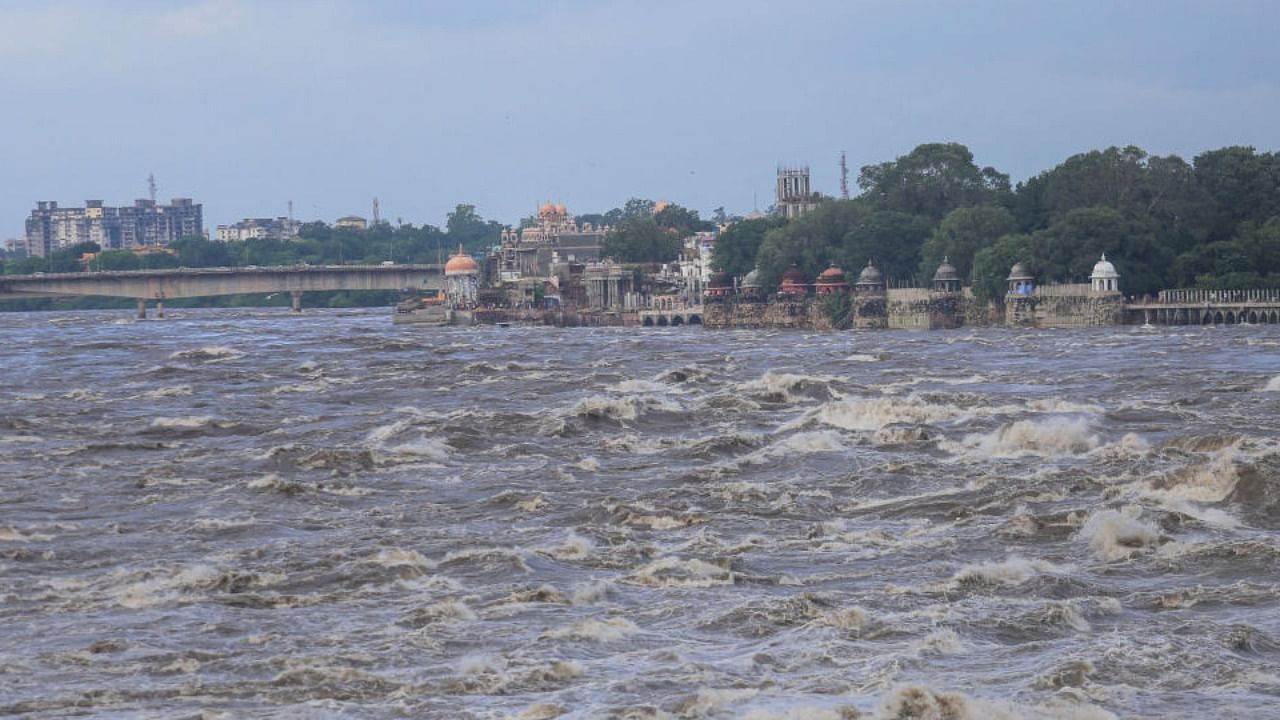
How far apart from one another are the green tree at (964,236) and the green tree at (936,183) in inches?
723

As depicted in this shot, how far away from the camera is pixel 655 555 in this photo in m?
33.4

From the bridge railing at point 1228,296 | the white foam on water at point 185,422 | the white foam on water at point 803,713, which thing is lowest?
the white foam on water at point 803,713

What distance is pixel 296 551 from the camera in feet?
112

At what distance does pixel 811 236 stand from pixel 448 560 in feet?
463

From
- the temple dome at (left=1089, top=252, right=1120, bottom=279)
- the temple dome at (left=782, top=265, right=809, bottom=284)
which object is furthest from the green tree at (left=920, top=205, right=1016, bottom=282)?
the temple dome at (left=1089, top=252, right=1120, bottom=279)

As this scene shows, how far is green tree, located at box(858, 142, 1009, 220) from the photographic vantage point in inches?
6900

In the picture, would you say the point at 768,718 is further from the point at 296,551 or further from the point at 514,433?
the point at 514,433

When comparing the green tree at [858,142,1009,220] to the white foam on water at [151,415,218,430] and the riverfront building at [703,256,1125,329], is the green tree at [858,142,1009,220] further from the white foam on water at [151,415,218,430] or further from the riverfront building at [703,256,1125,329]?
the white foam on water at [151,415,218,430]

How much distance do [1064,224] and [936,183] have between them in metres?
38.7

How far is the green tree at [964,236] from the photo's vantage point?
151 meters

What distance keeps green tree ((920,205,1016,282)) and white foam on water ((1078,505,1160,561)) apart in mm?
117445

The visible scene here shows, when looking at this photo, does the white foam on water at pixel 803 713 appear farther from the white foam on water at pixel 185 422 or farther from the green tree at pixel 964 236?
the green tree at pixel 964 236

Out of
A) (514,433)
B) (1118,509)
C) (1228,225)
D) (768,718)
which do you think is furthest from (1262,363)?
(1228,225)

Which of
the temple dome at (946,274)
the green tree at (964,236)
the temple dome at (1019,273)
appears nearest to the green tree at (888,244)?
the green tree at (964,236)
